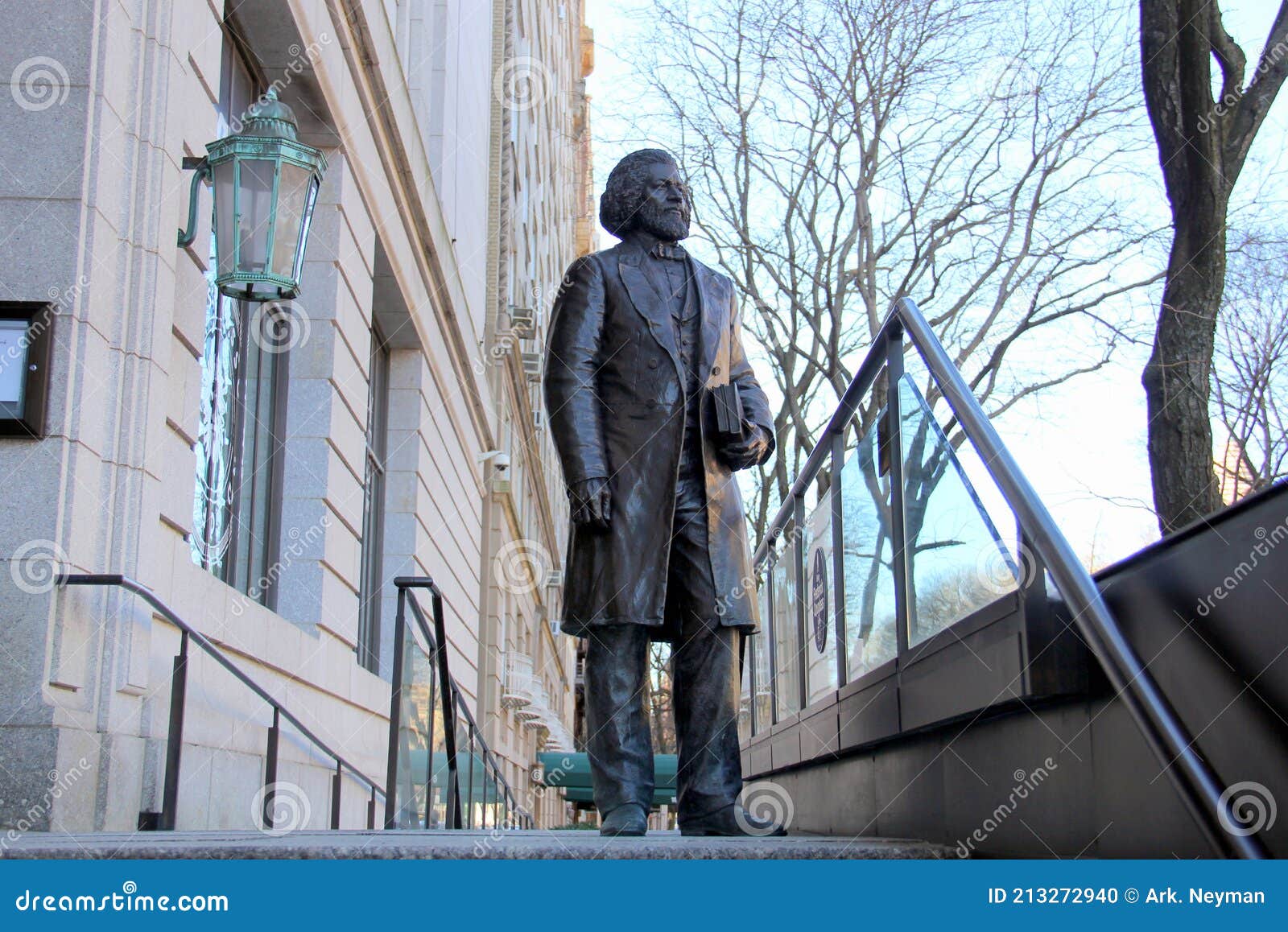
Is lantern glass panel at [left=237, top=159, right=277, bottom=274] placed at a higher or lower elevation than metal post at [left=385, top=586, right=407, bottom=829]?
higher

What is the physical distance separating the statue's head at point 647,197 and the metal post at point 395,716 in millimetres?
Result: 3768

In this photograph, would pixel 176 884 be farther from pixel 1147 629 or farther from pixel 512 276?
pixel 512 276

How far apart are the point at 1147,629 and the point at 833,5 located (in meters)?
17.9

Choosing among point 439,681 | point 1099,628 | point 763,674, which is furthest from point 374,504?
point 1099,628

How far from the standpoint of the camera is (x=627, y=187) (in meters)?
5.49

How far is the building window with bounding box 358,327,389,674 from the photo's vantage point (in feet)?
43.3

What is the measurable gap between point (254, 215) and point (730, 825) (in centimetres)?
352

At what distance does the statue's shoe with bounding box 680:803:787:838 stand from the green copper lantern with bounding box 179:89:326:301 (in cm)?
327

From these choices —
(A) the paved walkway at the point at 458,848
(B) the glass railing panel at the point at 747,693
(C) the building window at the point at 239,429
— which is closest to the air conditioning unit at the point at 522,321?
(B) the glass railing panel at the point at 747,693

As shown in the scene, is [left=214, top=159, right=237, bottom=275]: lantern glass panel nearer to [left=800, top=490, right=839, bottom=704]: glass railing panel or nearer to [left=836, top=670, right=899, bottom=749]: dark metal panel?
[left=800, top=490, right=839, bottom=704]: glass railing panel

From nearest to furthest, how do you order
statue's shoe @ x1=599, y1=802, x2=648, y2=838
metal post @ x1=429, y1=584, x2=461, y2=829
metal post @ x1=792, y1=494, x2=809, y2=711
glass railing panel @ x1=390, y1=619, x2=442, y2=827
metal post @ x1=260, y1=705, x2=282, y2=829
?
1. statue's shoe @ x1=599, y1=802, x2=648, y2=838
2. metal post @ x1=260, y1=705, x2=282, y2=829
3. metal post @ x1=792, y1=494, x2=809, y2=711
4. glass railing panel @ x1=390, y1=619, x2=442, y2=827
5. metal post @ x1=429, y1=584, x2=461, y2=829

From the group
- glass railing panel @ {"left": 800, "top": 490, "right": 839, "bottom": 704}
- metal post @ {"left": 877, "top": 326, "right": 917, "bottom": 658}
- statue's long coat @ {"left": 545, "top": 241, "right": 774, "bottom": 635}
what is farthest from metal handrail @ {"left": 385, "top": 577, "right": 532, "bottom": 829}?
metal post @ {"left": 877, "top": 326, "right": 917, "bottom": 658}

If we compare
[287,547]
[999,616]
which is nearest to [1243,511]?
[999,616]

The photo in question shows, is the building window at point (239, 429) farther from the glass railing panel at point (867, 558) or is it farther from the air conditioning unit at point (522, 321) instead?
the air conditioning unit at point (522, 321)
